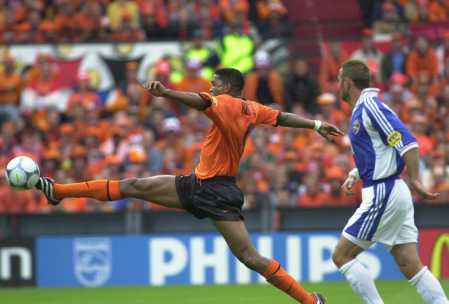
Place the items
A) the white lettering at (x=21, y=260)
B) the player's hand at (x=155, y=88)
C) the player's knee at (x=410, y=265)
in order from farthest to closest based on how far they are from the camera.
→ 1. the white lettering at (x=21, y=260)
2. the player's hand at (x=155, y=88)
3. the player's knee at (x=410, y=265)

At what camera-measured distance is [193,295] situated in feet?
42.8

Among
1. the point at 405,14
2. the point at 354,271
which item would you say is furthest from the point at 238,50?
the point at 354,271

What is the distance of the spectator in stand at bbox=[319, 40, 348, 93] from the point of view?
58.2ft

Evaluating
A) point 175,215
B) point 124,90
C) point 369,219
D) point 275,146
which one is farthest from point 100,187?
point 124,90

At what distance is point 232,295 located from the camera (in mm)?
12922

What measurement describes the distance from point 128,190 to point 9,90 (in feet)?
29.0

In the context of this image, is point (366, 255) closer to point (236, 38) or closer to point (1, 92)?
point (236, 38)

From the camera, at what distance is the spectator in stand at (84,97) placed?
17.5 metres

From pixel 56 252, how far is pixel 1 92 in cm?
402

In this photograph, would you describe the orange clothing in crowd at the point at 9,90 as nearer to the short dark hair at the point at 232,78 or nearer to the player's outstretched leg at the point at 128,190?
the player's outstretched leg at the point at 128,190

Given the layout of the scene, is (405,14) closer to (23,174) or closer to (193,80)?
(193,80)

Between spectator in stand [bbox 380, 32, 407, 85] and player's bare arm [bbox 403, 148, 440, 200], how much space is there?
9393 millimetres

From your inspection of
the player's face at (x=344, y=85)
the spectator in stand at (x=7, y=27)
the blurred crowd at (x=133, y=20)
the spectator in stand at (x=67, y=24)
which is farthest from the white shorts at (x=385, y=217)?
the spectator in stand at (x=7, y=27)

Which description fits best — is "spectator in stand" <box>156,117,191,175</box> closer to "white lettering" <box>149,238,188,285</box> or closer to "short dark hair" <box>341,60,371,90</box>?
"white lettering" <box>149,238,188,285</box>
